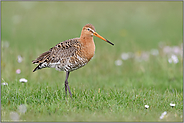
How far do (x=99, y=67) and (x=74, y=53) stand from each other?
4516mm

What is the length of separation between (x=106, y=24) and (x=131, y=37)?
105 inches

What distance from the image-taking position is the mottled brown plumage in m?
6.72

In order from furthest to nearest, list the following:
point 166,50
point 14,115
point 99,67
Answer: point 166,50 < point 99,67 < point 14,115

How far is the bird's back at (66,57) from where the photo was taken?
671 cm

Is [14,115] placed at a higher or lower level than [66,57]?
lower

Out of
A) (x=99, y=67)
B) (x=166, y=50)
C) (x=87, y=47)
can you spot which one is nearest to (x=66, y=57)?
(x=87, y=47)

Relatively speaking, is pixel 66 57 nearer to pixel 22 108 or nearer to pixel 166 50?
pixel 22 108

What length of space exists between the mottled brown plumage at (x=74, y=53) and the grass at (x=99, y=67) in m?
0.72

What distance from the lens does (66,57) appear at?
679cm

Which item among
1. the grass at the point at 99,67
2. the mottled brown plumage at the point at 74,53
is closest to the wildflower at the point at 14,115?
the grass at the point at 99,67

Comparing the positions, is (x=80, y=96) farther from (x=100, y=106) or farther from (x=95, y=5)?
(x=95, y=5)

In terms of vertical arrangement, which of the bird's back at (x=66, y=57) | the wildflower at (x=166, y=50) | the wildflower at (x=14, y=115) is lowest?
the wildflower at (x=14, y=115)

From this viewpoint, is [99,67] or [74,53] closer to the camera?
[74,53]

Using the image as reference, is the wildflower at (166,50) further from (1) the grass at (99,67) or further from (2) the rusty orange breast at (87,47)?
(2) the rusty orange breast at (87,47)
